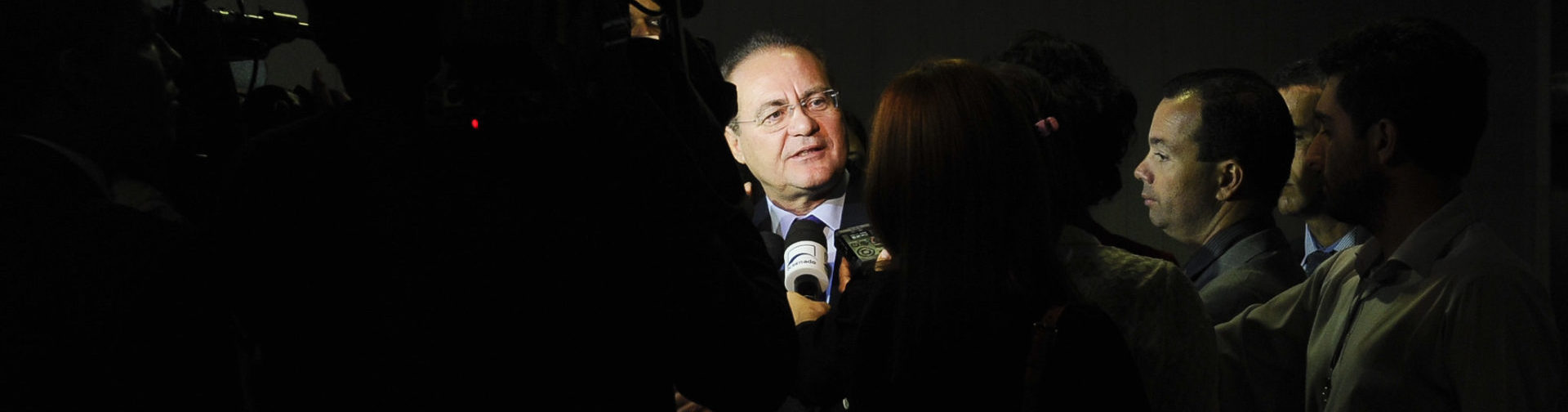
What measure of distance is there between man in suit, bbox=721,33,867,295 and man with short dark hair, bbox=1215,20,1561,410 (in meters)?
0.79

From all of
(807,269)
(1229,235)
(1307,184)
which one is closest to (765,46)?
(807,269)

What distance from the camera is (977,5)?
4.79 metres

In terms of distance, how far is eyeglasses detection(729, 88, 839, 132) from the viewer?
8.21 feet

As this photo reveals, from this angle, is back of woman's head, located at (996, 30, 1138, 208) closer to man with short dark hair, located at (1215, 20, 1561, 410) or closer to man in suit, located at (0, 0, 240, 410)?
man with short dark hair, located at (1215, 20, 1561, 410)

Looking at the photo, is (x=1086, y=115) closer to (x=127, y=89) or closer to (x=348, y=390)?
(x=348, y=390)

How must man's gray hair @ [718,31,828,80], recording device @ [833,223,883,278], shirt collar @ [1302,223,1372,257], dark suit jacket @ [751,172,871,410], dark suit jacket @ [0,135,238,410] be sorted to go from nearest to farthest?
dark suit jacket @ [0,135,238,410] → dark suit jacket @ [751,172,871,410] → recording device @ [833,223,883,278] → man's gray hair @ [718,31,828,80] → shirt collar @ [1302,223,1372,257]

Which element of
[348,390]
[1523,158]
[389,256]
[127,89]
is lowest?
[1523,158]

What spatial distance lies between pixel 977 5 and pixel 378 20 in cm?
376

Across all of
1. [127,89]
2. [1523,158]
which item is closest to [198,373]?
[127,89]

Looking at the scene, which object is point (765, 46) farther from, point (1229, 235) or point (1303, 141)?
point (1303, 141)

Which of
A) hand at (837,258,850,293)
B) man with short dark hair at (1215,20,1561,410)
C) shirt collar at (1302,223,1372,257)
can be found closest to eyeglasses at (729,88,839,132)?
hand at (837,258,850,293)

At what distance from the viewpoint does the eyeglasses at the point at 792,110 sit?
2.50 m

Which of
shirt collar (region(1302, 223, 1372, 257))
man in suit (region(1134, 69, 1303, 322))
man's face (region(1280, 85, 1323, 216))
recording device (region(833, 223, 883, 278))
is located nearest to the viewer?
recording device (region(833, 223, 883, 278))

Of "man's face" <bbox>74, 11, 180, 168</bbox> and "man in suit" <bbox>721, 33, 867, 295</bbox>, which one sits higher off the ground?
"man's face" <bbox>74, 11, 180, 168</bbox>
